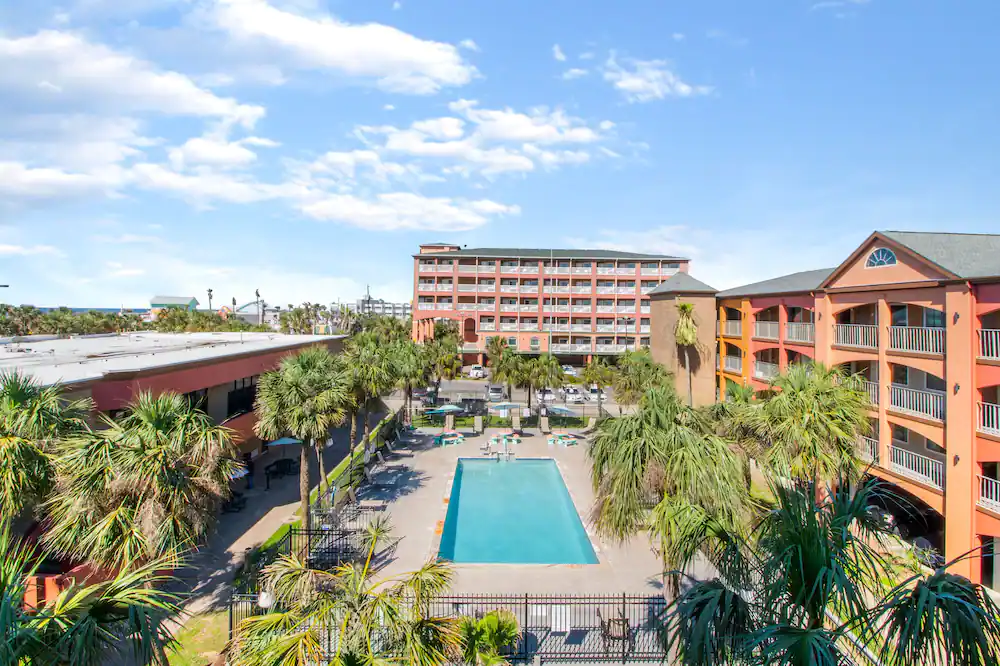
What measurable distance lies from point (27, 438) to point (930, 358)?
86.9ft

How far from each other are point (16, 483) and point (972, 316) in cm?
2587

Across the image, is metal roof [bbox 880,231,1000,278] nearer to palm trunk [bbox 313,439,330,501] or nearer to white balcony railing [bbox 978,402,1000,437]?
white balcony railing [bbox 978,402,1000,437]

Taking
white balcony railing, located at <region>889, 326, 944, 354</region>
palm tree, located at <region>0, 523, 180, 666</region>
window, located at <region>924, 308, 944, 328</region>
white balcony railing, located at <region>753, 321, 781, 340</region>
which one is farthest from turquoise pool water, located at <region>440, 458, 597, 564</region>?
window, located at <region>924, 308, 944, 328</region>

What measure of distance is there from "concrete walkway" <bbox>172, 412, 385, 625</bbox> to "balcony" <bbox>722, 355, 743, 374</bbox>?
85.0ft

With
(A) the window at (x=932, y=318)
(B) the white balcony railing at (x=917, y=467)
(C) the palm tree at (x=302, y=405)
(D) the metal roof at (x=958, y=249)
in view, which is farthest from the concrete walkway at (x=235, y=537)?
(A) the window at (x=932, y=318)

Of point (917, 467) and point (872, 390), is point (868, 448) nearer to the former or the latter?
point (917, 467)

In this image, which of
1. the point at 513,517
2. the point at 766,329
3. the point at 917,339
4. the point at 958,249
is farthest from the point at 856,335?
the point at 513,517

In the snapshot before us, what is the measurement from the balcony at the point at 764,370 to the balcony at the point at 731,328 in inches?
104

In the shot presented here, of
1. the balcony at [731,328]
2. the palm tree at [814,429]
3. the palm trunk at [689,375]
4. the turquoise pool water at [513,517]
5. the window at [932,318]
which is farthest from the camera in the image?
the palm trunk at [689,375]

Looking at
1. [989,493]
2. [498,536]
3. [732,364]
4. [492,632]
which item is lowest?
[498,536]

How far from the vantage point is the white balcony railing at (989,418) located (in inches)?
635

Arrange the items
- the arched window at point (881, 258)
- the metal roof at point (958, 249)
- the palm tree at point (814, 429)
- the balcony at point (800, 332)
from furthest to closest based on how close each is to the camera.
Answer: the balcony at point (800, 332) → the arched window at point (881, 258) → the metal roof at point (958, 249) → the palm tree at point (814, 429)

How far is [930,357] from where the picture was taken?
1861 centimetres

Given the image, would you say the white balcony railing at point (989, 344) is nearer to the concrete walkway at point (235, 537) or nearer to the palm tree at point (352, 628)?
the palm tree at point (352, 628)
